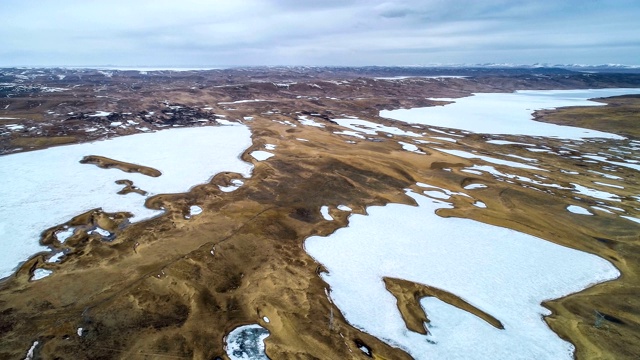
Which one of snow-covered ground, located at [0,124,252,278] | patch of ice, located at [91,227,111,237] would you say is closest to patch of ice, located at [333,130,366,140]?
snow-covered ground, located at [0,124,252,278]

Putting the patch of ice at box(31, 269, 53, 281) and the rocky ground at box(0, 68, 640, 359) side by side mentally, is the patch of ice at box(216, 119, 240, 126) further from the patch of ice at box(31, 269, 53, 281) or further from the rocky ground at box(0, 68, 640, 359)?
the patch of ice at box(31, 269, 53, 281)

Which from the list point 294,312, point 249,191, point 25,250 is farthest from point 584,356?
point 25,250

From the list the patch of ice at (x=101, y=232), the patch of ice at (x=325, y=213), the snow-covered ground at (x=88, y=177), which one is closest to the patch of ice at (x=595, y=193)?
the patch of ice at (x=325, y=213)

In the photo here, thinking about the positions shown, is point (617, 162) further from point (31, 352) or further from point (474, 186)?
point (31, 352)

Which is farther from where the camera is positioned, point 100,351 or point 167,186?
point 167,186

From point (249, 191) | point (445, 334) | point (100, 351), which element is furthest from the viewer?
point (249, 191)

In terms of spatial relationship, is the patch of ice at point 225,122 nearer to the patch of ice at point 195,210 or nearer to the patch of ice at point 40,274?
the patch of ice at point 195,210

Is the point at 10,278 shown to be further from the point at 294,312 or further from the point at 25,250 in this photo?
the point at 294,312

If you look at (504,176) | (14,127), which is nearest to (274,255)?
(504,176)
